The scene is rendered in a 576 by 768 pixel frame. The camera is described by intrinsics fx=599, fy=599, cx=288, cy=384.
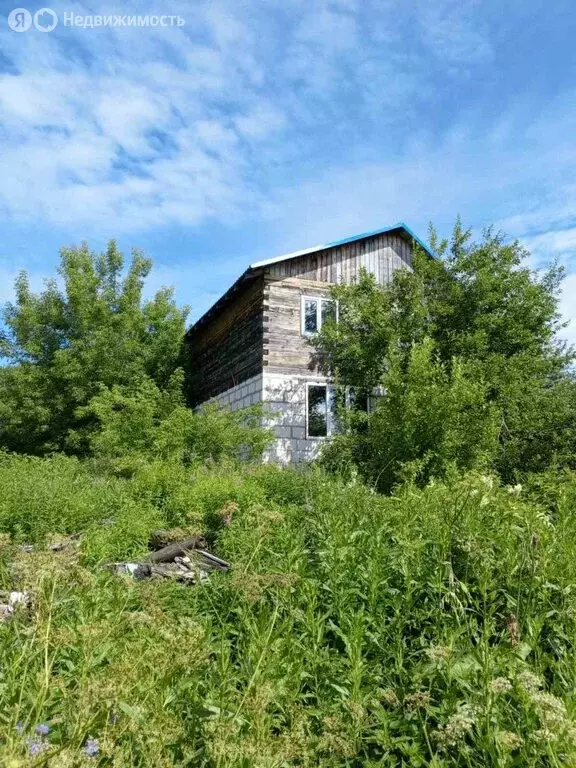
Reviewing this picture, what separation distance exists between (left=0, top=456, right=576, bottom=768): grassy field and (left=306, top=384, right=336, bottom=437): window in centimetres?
1007

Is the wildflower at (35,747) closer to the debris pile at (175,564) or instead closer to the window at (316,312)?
the debris pile at (175,564)

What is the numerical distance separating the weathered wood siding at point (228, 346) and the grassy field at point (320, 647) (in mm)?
11122

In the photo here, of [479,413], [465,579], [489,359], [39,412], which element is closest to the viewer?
[465,579]

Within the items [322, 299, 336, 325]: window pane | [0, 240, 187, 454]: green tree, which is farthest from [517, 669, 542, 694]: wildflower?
[0, 240, 187, 454]: green tree

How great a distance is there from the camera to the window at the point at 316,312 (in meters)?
17.0

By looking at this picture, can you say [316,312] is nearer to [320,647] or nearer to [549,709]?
[320,647]

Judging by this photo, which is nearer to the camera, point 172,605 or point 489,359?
point 172,605

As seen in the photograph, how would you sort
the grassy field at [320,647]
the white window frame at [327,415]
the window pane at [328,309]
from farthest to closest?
1. the window pane at [328,309]
2. the white window frame at [327,415]
3. the grassy field at [320,647]

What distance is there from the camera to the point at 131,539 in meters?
6.35

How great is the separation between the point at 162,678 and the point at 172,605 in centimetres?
196

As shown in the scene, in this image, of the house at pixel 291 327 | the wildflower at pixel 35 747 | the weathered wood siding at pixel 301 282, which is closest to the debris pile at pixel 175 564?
the wildflower at pixel 35 747

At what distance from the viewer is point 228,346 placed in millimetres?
19156

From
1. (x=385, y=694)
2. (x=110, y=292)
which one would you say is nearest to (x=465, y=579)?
(x=385, y=694)

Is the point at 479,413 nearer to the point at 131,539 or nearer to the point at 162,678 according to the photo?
the point at 131,539
